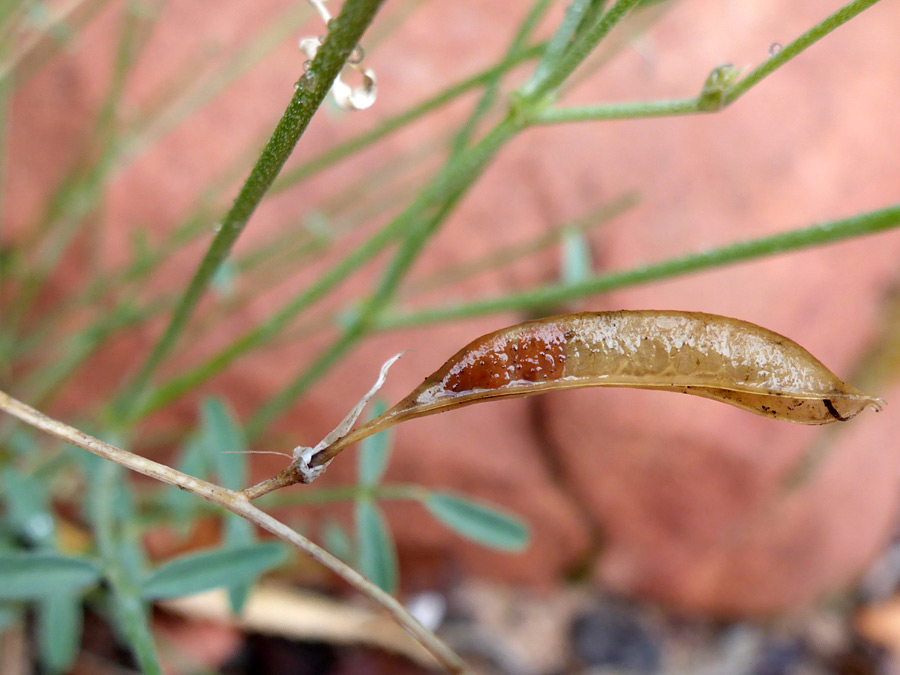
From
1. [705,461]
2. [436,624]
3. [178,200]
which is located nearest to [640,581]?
[705,461]

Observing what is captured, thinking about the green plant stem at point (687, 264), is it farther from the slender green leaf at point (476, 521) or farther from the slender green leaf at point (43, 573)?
the slender green leaf at point (43, 573)

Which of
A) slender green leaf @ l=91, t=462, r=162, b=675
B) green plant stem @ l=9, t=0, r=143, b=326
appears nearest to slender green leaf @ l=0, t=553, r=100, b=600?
slender green leaf @ l=91, t=462, r=162, b=675

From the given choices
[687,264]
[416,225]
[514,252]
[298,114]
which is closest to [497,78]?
[416,225]

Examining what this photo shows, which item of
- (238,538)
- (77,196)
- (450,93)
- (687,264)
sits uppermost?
(77,196)

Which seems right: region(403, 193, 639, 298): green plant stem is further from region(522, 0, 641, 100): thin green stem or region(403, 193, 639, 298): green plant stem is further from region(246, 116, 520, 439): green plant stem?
region(522, 0, 641, 100): thin green stem

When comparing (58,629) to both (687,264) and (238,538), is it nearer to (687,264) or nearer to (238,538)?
(238,538)

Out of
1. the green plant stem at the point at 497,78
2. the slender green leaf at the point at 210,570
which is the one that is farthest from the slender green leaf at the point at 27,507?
the green plant stem at the point at 497,78

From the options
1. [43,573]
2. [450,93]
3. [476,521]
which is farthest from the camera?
[476,521]
